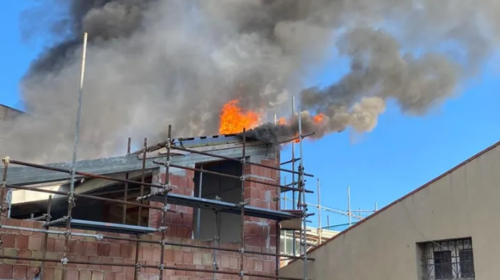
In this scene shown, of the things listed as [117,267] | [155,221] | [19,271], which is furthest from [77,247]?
[155,221]

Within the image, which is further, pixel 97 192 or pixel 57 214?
pixel 57 214

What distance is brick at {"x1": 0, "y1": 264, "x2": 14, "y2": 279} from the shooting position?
24.2 feet

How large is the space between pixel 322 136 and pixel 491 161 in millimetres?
4280

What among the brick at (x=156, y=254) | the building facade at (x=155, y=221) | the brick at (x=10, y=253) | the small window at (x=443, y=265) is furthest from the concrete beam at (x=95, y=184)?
the small window at (x=443, y=265)

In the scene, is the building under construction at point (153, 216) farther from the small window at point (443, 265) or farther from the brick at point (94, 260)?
the small window at point (443, 265)

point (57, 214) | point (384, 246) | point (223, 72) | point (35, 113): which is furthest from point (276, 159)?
point (35, 113)

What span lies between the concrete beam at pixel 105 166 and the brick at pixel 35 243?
817 millimetres

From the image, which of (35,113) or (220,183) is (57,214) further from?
(35,113)

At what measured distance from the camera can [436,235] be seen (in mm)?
8625

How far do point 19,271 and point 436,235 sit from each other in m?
6.29

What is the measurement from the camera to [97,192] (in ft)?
36.9

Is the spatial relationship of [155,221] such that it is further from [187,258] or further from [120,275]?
[120,275]

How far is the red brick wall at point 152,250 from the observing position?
7.62 meters

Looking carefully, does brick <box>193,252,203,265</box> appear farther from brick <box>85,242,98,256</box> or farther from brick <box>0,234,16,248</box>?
brick <box>0,234,16,248</box>
